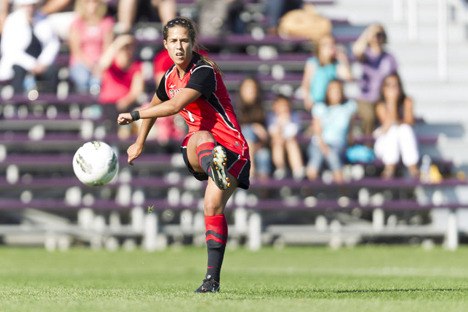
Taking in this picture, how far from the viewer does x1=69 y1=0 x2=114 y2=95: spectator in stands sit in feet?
59.3

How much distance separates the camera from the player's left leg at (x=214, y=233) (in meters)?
8.47

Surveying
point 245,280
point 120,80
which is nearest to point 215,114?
point 245,280

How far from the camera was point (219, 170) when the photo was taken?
27.1ft

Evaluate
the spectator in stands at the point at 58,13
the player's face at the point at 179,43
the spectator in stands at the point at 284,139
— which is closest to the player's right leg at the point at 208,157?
the player's face at the point at 179,43

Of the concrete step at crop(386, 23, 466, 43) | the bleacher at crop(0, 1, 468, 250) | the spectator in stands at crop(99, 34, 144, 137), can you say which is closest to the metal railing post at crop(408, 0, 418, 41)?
the concrete step at crop(386, 23, 466, 43)

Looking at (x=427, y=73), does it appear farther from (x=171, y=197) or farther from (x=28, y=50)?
(x=28, y=50)

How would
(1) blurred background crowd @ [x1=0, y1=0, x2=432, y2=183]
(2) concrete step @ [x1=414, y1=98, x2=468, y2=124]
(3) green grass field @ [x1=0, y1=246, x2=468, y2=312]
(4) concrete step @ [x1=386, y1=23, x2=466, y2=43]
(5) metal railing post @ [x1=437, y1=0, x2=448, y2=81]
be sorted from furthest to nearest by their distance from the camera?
(4) concrete step @ [x1=386, y1=23, x2=466, y2=43] → (5) metal railing post @ [x1=437, y1=0, x2=448, y2=81] → (2) concrete step @ [x1=414, y1=98, x2=468, y2=124] → (1) blurred background crowd @ [x1=0, y1=0, x2=432, y2=183] → (3) green grass field @ [x1=0, y1=246, x2=468, y2=312]

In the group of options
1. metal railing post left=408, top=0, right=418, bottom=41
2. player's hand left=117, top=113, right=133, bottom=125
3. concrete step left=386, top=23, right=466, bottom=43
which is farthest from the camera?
concrete step left=386, top=23, right=466, bottom=43

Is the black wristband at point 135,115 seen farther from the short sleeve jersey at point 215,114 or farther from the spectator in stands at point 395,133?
the spectator in stands at point 395,133

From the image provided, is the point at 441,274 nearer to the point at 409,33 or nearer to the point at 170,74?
the point at 170,74

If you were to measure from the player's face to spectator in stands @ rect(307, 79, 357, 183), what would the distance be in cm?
883

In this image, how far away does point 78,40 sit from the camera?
59.5 feet

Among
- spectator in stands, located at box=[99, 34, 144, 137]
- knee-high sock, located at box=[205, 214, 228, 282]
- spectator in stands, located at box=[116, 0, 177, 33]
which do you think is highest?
spectator in stands, located at box=[116, 0, 177, 33]

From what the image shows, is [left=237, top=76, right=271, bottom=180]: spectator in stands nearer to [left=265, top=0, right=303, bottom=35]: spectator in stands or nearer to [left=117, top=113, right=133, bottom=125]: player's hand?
[left=265, top=0, right=303, bottom=35]: spectator in stands
